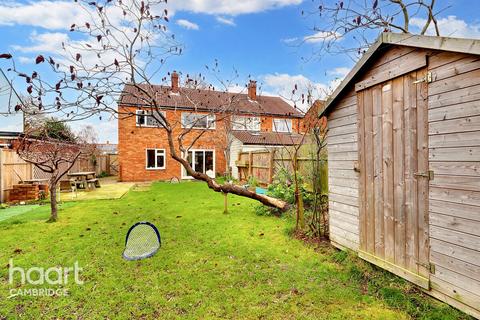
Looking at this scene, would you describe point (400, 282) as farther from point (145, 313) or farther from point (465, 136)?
point (145, 313)

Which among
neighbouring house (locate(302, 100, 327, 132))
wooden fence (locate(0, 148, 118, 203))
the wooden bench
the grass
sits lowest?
the grass

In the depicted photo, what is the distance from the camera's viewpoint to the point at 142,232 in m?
5.70

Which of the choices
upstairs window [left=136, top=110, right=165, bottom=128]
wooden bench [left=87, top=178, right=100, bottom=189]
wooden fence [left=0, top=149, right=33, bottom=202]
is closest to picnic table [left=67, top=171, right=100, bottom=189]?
wooden bench [left=87, top=178, right=100, bottom=189]

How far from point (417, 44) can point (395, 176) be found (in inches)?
66.5

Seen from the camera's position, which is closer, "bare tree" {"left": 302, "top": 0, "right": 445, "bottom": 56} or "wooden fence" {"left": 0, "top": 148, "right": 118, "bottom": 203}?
"bare tree" {"left": 302, "top": 0, "right": 445, "bottom": 56}

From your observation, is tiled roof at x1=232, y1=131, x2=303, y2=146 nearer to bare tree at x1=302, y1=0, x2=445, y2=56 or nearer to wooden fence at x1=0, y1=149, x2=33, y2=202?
wooden fence at x1=0, y1=149, x2=33, y2=202

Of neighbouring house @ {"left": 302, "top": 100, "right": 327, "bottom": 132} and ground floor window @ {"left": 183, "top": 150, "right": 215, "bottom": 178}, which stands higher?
neighbouring house @ {"left": 302, "top": 100, "right": 327, "bottom": 132}

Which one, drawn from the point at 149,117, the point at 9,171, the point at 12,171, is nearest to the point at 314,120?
the point at 149,117

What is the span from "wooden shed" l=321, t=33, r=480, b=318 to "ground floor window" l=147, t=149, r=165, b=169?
16.4 m

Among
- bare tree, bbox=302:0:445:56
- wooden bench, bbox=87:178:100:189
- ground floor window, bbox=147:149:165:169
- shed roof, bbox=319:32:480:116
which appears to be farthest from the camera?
ground floor window, bbox=147:149:165:169

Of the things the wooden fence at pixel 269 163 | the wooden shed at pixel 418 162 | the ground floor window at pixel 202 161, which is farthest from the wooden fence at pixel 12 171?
the wooden shed at pixel 418 162

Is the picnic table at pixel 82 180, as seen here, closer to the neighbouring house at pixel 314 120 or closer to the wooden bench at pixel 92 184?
the wooden bench at pixel 92 184

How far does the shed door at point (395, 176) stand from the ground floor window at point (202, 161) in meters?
15.6

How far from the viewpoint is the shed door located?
3223mm
